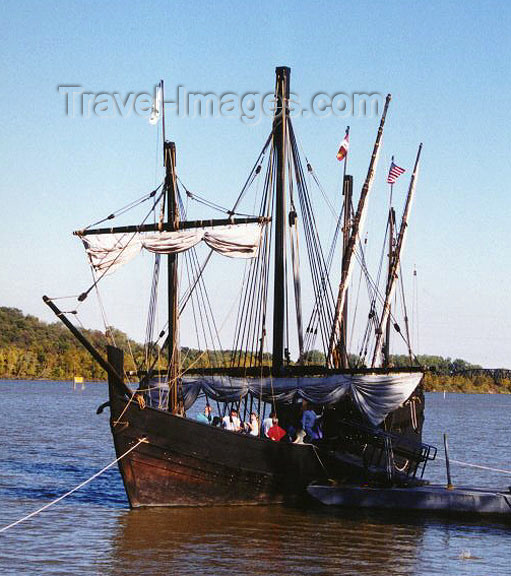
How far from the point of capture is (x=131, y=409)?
2773cm

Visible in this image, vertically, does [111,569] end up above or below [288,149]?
below

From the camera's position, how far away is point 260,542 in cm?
2488

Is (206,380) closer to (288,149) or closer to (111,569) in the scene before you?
(288,149)

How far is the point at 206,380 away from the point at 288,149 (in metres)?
7.97

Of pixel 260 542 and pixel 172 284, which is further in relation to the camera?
pixel 172 284

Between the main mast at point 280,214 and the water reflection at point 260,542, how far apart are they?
20.7ft

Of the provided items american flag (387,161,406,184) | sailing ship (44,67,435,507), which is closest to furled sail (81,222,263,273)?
sailing ship (44,67,435,507)

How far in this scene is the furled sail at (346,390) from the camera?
1266 inches

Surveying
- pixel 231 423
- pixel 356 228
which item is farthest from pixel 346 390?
pixel 356 228

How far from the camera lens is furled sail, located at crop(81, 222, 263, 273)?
31000mm

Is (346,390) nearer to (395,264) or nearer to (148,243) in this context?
(148,243)

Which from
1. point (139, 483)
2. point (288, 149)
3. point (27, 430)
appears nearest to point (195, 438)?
point (139, 483)

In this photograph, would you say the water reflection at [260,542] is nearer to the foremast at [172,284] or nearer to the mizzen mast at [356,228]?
the foremast at [172,284]

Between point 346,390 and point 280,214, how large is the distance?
622cm
